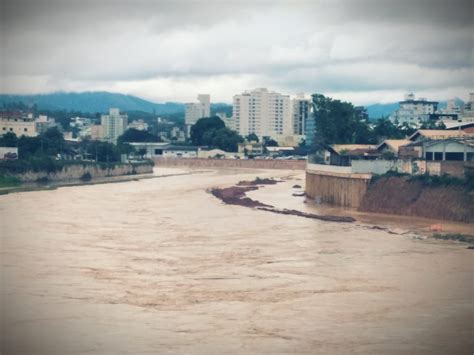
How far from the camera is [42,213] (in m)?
34.3

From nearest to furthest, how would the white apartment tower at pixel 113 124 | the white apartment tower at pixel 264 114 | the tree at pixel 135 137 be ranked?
the tree at pixel 135 137
the white apartment tower at pixel 264 114
the white apartment tower at pixel 113 124

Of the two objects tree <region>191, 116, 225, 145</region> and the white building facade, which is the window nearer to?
the white building facade

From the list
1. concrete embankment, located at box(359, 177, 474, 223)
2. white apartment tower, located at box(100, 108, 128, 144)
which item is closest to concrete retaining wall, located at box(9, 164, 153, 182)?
concrete embankment, located at box(359, 177, 474, 223)

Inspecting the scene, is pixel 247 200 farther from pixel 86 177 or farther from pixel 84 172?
pixel 84 172

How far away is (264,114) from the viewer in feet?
430

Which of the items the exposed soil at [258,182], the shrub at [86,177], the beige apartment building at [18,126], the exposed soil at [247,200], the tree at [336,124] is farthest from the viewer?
the beige apartment building at [18,126]

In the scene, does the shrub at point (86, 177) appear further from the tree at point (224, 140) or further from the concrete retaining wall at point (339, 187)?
the tree at point (224, 140)

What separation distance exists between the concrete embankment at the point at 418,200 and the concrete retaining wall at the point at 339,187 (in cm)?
63

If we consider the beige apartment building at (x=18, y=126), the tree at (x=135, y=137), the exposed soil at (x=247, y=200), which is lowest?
the exposed soil at (x=247, y=200)

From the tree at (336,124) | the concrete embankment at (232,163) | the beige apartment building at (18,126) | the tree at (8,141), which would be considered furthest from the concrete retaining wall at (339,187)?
the beige apartment building at (18,126)

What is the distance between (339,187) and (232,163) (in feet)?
160

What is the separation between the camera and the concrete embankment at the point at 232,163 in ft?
276

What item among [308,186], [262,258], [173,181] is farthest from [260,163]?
Answer: [262,258]

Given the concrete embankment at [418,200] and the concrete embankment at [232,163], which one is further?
the concrete embankment at [232,163]
